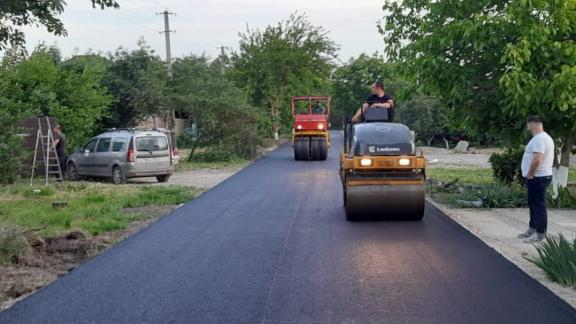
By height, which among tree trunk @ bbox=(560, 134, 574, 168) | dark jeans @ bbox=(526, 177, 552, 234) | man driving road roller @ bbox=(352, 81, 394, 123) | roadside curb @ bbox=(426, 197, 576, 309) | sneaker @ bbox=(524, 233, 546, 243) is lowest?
roadside curb @ bbox=(426, 197, 576, 309)

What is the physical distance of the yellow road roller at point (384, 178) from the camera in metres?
11.3

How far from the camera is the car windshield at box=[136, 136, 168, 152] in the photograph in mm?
20031

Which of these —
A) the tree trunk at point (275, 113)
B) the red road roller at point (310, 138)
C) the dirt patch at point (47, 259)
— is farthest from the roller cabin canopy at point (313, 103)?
the dirt patch at point (47, 259)

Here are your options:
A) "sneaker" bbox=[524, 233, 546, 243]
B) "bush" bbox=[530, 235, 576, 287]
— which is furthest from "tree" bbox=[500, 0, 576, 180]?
"bush" bbox=[530, 235, 576, 287]

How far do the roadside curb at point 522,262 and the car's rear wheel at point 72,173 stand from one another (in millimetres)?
13569

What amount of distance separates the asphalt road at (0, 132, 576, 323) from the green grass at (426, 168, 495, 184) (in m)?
7.11

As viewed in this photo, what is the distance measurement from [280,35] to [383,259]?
38.9 meters

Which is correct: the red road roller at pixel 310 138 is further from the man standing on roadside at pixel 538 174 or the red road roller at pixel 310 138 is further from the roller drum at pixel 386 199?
the man standing on roadside at pixel 538 174

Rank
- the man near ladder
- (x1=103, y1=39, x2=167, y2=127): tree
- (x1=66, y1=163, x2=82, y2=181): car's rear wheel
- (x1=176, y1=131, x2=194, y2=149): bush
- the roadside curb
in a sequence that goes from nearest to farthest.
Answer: the roadside curb < the man near ladder < (x1=66, y1=163, x2=82, y2=181): car's rear wheel < (x1=103, y1=39, x2=167, y2=127): tree < (x1=176, y1=131, x2=194, y2=149): bush

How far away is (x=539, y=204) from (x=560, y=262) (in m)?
2.40

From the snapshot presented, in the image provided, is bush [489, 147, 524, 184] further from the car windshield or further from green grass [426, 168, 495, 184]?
the car windshield

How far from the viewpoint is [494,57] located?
525 inches

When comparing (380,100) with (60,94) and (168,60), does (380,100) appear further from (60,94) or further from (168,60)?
(168,60)

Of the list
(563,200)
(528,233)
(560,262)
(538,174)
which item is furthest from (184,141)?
(560,262)
